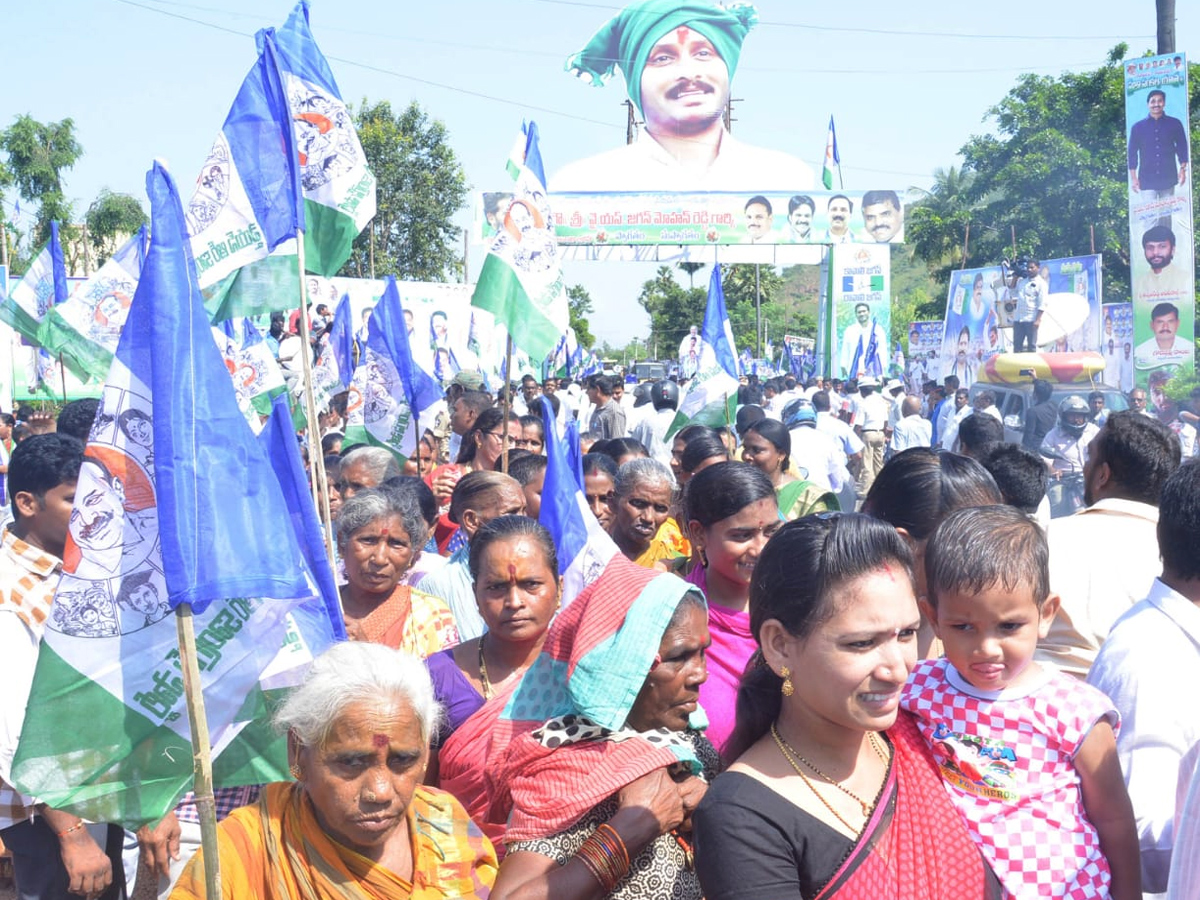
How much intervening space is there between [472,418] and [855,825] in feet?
20.9

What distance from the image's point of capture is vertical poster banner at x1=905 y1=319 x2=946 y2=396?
77.7ft

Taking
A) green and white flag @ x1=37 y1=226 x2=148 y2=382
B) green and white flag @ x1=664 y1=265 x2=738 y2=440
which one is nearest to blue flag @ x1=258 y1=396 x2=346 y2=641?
green and white flag @ x1=37 y1=226 x2=148 y2=382

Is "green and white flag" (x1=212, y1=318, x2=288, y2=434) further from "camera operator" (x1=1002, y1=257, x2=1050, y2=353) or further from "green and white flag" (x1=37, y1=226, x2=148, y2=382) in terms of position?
"camera operator" (x1=1002, y1=257, x2=1050, y2=353)

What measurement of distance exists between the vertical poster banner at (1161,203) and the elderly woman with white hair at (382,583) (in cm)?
829

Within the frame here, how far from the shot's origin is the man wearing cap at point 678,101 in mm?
35188

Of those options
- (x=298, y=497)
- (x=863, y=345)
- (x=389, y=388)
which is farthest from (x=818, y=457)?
(x=863, y=345)

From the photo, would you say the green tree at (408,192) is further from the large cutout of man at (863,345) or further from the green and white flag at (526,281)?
the green and white flag at (526,281)

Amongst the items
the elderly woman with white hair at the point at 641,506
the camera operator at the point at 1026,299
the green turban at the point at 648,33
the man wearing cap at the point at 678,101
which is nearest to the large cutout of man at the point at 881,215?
the man wearing cap at the point at 678,101

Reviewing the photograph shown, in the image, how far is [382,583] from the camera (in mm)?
4398

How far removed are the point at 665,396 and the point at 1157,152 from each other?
467 centimetres

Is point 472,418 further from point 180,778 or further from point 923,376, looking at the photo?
point 923,376

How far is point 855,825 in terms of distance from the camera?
77.2 inches

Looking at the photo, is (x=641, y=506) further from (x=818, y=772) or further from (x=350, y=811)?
(x=818, y=772)

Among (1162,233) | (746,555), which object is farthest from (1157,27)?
(746,555)
